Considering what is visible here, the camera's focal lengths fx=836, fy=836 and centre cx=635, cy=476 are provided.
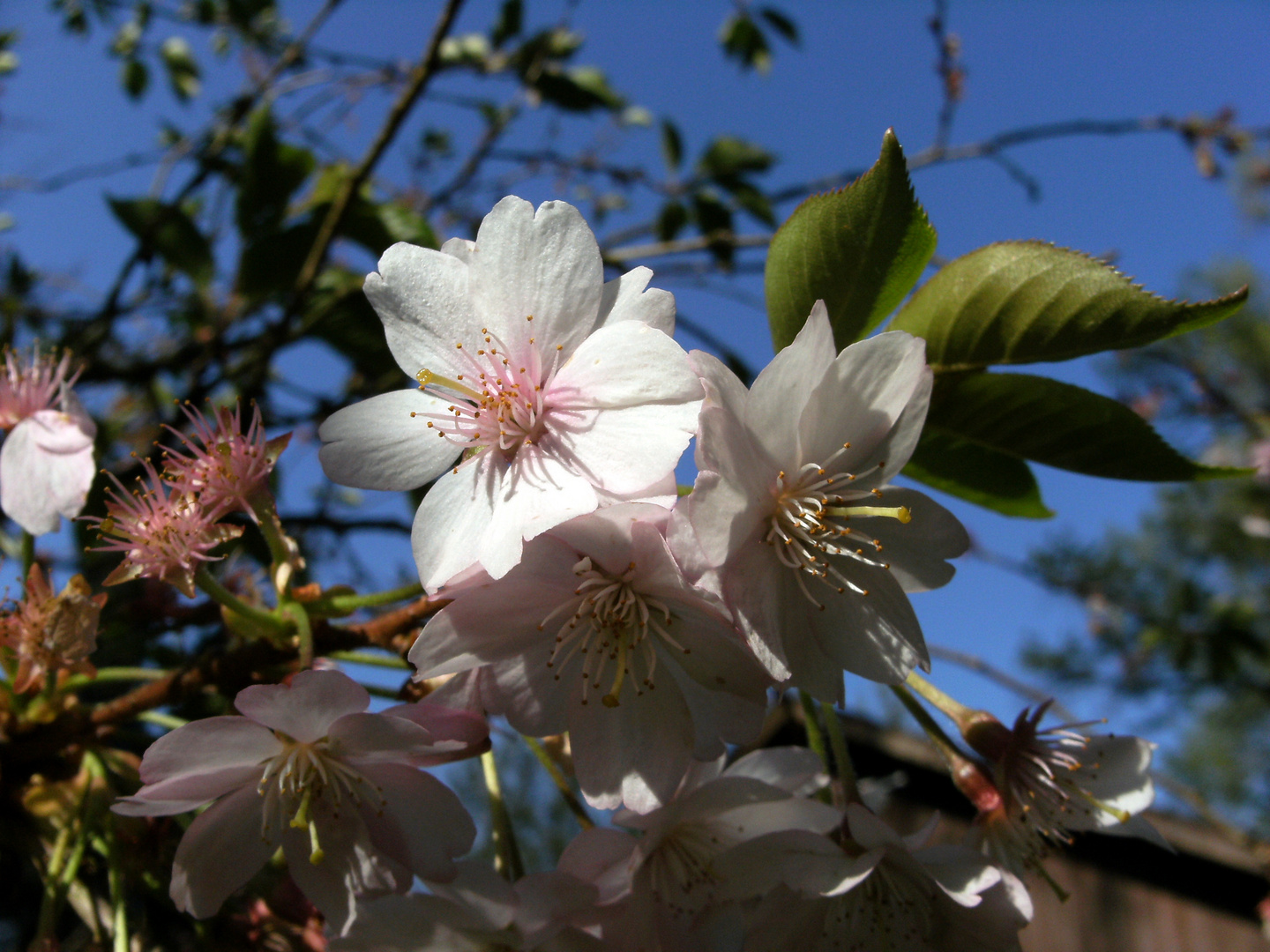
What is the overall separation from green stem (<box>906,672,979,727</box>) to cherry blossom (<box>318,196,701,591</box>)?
52 centimetres

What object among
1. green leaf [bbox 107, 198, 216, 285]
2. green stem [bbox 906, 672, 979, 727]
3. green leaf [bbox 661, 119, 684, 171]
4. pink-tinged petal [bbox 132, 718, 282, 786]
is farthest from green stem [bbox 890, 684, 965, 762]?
green leaf [bbox 661, 119, 684, 171]

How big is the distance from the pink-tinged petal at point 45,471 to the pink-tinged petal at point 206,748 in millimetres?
440

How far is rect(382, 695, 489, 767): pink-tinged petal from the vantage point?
0.80 metres

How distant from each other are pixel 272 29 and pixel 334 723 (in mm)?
4034

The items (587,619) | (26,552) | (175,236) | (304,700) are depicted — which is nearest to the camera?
(304,700)

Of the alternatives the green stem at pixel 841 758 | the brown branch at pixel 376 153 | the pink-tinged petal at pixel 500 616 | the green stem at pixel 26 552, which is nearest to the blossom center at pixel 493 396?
the pink-tinged petal at pixel 500 616

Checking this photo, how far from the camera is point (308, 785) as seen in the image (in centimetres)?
88

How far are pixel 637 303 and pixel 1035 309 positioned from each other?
0.45m

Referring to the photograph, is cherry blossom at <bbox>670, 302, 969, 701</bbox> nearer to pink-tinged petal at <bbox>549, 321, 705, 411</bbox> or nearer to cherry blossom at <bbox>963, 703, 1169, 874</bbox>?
pink-tinged petal at <bbox>549, 321, 705, 411</bbox>

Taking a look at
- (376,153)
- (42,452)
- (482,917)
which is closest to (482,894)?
(482,917)

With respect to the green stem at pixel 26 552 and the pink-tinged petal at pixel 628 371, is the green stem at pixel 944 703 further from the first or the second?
the green stem at pixel 26 552

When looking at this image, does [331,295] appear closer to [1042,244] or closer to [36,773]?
[36,773]

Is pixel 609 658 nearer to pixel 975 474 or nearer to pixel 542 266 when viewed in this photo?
pixel 542 266

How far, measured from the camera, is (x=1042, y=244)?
35.3 inches
